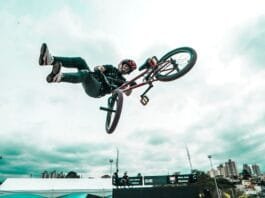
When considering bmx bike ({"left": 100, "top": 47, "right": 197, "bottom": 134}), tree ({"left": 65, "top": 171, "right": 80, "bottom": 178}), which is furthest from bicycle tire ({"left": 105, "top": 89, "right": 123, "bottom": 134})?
tree ({"left": 65, "top": 171, "right": 80, "bottom": 178})

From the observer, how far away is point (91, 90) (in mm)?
5953

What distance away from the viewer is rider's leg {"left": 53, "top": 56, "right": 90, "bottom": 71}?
542 centimetres

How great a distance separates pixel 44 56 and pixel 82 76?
1.00 metres

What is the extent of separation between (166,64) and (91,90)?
262 cm

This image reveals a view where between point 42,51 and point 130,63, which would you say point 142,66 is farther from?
point 42,51

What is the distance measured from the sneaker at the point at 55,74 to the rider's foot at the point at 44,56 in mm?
168

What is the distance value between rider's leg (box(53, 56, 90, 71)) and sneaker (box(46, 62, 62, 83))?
19 centimetres

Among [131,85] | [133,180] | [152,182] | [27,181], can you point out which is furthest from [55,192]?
[131,85]

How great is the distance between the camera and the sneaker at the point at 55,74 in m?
5.21

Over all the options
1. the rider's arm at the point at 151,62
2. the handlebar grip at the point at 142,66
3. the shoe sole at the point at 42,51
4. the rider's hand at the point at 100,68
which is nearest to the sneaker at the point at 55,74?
the shoe sole at the point at 42,51

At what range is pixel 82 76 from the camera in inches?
224

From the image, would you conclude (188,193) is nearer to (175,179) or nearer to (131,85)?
(175,179)

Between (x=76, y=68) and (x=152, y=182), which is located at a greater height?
(x=76, y=68)

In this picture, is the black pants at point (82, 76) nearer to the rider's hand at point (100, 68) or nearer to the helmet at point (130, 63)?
the rider's hand at point (100, 68)
